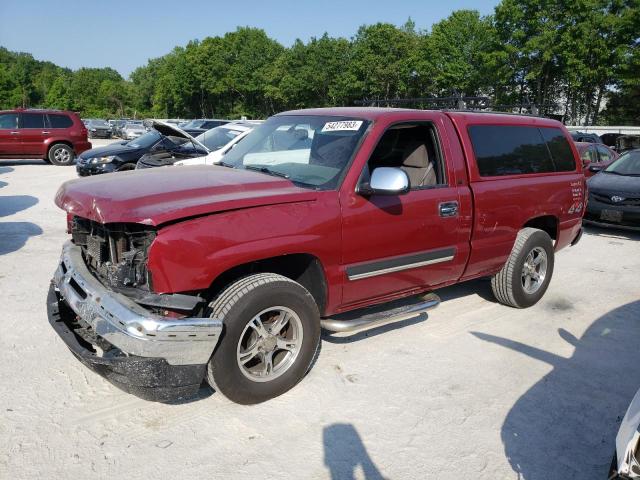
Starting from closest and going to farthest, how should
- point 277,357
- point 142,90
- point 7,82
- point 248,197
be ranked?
point 248,197
point 277,357
point 7,82
point 142,90

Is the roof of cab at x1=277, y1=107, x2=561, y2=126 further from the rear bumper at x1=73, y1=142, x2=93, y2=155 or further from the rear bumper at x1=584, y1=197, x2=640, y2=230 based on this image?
the rear bumper at x1=73, y1=142, x2=93, y2=155

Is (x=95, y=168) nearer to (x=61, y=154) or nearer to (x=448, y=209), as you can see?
(x=61, y=154)

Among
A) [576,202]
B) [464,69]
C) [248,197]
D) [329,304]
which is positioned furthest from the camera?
[464,69]

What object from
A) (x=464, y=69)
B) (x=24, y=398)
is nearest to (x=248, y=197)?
(x=24, y=398)

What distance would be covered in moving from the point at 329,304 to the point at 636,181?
7837 mm

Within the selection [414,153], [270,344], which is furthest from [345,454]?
[414,153]

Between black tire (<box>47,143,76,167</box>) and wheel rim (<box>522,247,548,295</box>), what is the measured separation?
54.9ft

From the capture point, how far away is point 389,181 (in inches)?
145

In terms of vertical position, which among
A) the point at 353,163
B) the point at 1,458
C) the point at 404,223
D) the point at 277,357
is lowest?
the point at 1,458

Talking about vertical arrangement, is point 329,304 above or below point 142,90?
below

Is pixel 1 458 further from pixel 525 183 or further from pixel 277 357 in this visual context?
pixel 525 183

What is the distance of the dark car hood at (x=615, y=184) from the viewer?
909cm

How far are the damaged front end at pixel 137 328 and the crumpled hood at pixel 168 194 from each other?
0.17 meters

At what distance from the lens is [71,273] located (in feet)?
11.6
